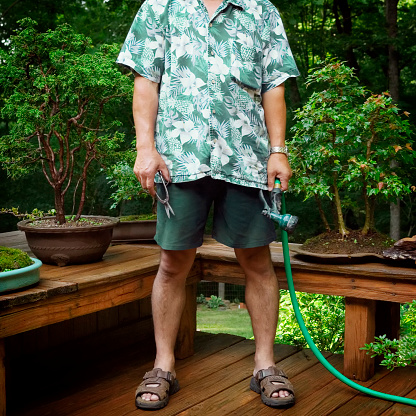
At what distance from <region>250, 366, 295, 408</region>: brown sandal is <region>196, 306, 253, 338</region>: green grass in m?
2.48

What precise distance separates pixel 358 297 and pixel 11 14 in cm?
489

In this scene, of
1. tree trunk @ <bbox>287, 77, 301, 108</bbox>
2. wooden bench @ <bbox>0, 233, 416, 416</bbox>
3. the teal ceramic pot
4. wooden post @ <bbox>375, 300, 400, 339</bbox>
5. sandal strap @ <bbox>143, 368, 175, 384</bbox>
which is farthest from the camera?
tree trunk @ <bbox>287, 77, 301, 108</bbox>

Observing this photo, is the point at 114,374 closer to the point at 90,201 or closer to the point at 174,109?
the point at 174,109

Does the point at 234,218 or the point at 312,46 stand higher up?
the point at 312,46

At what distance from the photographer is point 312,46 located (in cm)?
698

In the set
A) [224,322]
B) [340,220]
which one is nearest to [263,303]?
[340,220]

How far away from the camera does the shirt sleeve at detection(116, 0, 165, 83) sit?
81.2 inches

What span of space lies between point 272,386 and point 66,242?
3.34 feet

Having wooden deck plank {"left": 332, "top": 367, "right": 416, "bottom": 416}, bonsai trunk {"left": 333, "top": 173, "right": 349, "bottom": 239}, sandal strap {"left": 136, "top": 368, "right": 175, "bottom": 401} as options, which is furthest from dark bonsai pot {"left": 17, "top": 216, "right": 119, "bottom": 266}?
wooden deck plank {"left": 332, "top": 367, "right": 416, "bottom": 416}

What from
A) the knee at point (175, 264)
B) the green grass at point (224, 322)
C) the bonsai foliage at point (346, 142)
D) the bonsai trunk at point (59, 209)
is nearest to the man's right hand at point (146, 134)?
the knee at point (175, 264)

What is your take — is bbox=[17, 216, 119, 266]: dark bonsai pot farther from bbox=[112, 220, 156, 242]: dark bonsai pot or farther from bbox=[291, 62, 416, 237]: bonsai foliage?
bbox=[291, 62, 416, 237]: bonsai foliage

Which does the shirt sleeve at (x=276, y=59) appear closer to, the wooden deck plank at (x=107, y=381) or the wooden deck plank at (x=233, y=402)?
the wooden deck plank at (x=233, y=402)

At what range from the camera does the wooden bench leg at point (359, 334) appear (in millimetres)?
2389

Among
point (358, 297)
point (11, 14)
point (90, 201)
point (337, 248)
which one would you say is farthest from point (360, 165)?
point (90, 201)
